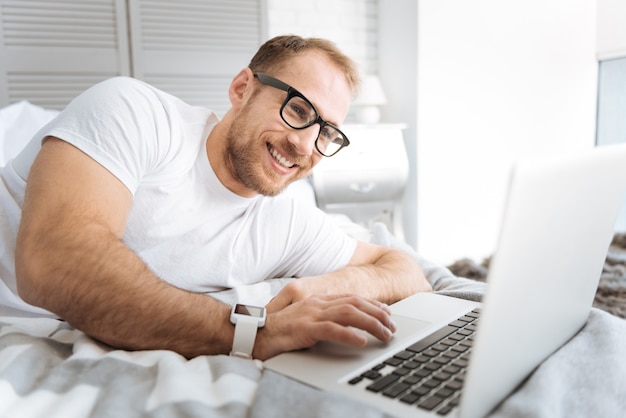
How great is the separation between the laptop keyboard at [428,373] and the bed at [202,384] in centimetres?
5

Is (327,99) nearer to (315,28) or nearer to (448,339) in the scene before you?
(448,339)

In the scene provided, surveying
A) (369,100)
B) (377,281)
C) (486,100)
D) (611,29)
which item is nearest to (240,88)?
(377,281)

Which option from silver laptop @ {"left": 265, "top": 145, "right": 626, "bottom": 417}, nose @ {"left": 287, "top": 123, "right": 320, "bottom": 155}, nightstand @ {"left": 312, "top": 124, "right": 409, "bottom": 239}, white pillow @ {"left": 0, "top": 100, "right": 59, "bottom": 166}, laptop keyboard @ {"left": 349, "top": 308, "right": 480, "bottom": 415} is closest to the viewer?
silver laptop @ {"left": 265, "top": 145, "right": 626, "bottom": 417}

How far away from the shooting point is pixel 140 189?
108cm

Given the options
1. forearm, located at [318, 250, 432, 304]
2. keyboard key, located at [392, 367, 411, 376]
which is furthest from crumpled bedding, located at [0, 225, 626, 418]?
forearm, located at [318, 250, 432, 304]

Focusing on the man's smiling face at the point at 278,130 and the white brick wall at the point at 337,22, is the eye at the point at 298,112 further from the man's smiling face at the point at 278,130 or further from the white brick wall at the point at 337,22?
the white brick wall at the point at 337,22

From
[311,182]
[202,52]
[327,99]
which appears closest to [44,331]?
[327,99]

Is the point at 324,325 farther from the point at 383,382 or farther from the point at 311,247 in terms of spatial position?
the point at 311,247

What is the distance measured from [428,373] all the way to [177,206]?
0.68 m

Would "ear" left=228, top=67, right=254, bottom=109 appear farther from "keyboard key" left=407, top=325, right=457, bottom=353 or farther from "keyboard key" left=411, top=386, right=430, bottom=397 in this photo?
"keyboard key" left=411, top=386, right=430, bottom=397

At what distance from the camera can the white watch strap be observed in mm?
763

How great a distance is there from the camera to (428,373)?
63 centimetres

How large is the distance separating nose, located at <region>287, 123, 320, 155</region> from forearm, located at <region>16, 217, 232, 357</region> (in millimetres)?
536

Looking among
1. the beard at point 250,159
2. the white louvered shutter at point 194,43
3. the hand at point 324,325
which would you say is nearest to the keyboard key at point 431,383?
the hand at point 324,325
